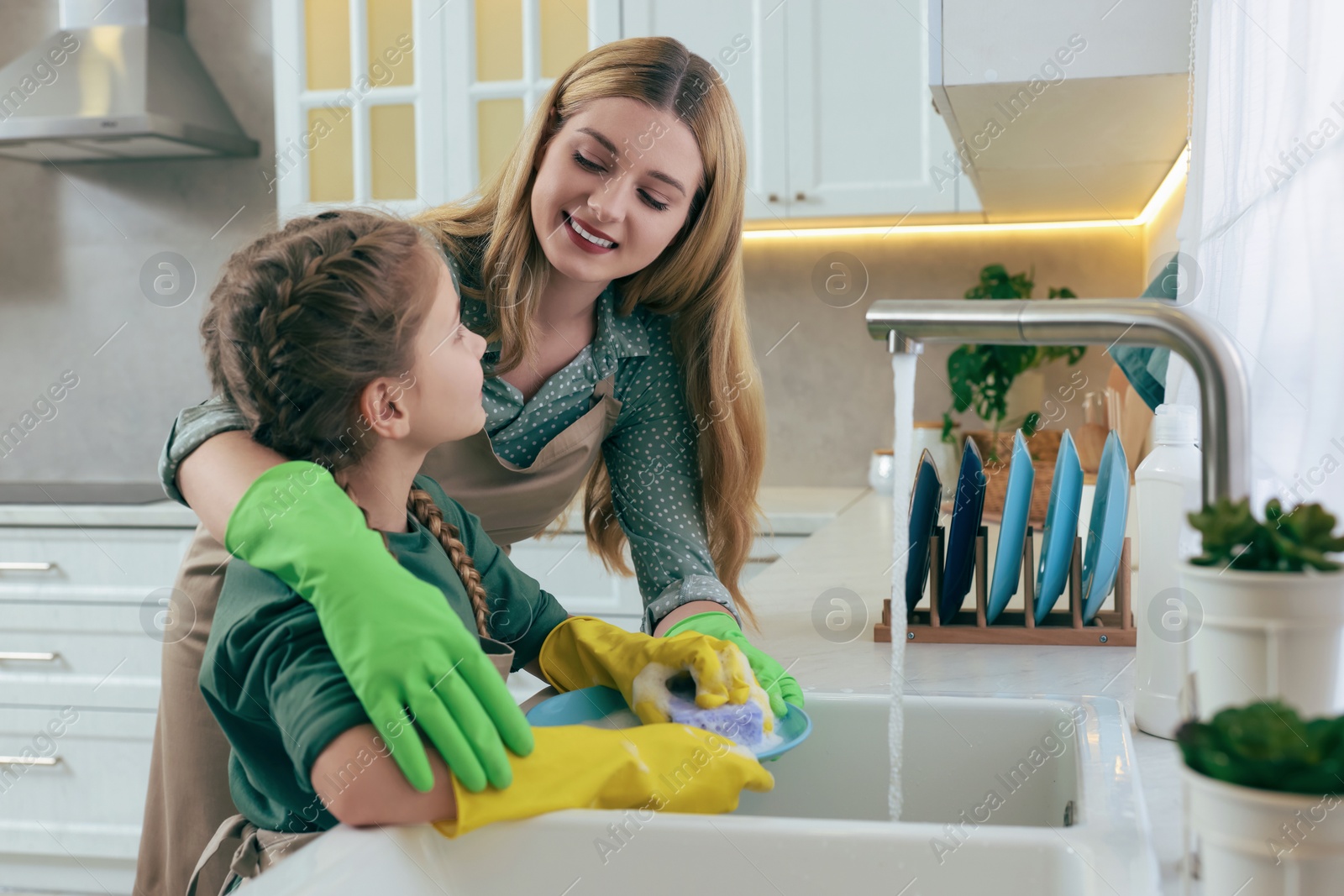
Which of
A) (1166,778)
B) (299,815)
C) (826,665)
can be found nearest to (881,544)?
(826,665)

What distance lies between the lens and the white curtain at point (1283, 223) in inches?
24.9

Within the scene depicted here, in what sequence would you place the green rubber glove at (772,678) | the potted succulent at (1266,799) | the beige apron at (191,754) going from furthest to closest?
the beige apron at (191,754) → the green rubber glove at (772,678) → the potted succulent at (1266,799)

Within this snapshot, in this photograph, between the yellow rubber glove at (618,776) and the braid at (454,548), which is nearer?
the yellow rubber glove at (618,776)

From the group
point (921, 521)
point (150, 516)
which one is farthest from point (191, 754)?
point (150, 516)

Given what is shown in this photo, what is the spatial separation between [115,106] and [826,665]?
7.21 ft

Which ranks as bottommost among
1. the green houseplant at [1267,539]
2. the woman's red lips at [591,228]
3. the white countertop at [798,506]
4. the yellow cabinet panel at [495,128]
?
the white countertop at [798,506]

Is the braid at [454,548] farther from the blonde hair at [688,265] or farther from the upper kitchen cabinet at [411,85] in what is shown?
the upper kitchen cabinet at [411,85]

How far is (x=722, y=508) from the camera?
1.18 metres

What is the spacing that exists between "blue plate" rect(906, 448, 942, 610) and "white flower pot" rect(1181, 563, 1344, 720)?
0.63m

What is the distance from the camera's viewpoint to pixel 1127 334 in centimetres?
54

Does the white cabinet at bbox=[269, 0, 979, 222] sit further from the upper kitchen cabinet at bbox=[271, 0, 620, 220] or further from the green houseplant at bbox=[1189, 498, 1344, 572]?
the green houseplant at bbox=[1189, 498, 1344, 572]

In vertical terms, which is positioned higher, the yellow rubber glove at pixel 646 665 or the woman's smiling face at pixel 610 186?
the woman's smiling face at pixel 610 186

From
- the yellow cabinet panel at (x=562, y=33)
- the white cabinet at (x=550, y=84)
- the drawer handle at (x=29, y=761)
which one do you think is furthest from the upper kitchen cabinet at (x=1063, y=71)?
the drawer handle at (x=29, y=761)

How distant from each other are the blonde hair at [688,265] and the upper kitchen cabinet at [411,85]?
3.81 ft
